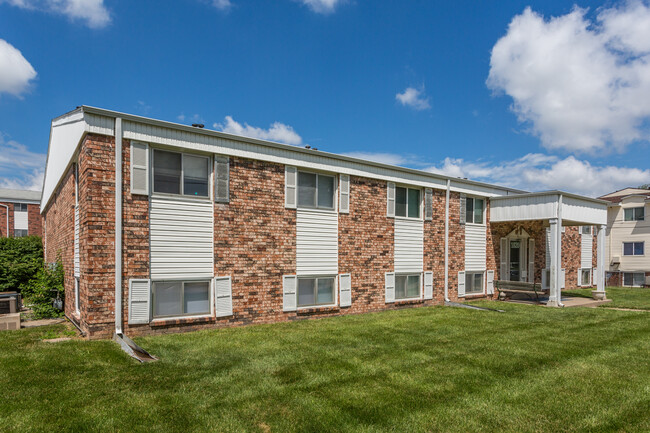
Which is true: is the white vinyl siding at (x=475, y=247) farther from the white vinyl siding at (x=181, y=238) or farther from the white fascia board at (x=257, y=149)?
the white vinyl siding at (x=181, y=238)

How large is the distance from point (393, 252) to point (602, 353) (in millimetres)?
6649

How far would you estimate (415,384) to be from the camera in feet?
18.7

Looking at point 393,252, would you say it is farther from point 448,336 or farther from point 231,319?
point 231,319

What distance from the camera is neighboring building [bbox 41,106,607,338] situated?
8328mm

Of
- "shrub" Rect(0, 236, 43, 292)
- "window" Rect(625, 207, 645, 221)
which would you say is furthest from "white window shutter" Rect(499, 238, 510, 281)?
"shrub" Rect(0, 236, 43, 292)

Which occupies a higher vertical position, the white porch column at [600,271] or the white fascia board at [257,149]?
the white fascia board at [257,149]

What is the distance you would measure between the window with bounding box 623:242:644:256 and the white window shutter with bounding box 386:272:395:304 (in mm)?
21726

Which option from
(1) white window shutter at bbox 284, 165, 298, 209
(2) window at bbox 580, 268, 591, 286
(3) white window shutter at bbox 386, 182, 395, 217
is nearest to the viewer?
(1) white window shutter at bbox 284, 165, 298, 209

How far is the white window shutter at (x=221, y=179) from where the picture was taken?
958 cm

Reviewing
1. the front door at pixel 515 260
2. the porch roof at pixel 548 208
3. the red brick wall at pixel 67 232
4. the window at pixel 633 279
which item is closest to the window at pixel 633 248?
the window at pixel 633 279

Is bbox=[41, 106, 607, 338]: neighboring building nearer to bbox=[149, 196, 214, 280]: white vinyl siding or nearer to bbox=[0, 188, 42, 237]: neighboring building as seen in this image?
bbox=[149, 196, 214, 280]: white vinyl siding

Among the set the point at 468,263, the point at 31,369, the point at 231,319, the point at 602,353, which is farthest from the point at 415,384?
the point at 468,263

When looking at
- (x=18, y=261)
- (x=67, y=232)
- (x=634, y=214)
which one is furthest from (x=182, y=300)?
(x=634, y=214)

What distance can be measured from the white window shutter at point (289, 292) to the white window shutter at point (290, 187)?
2.07 metres
